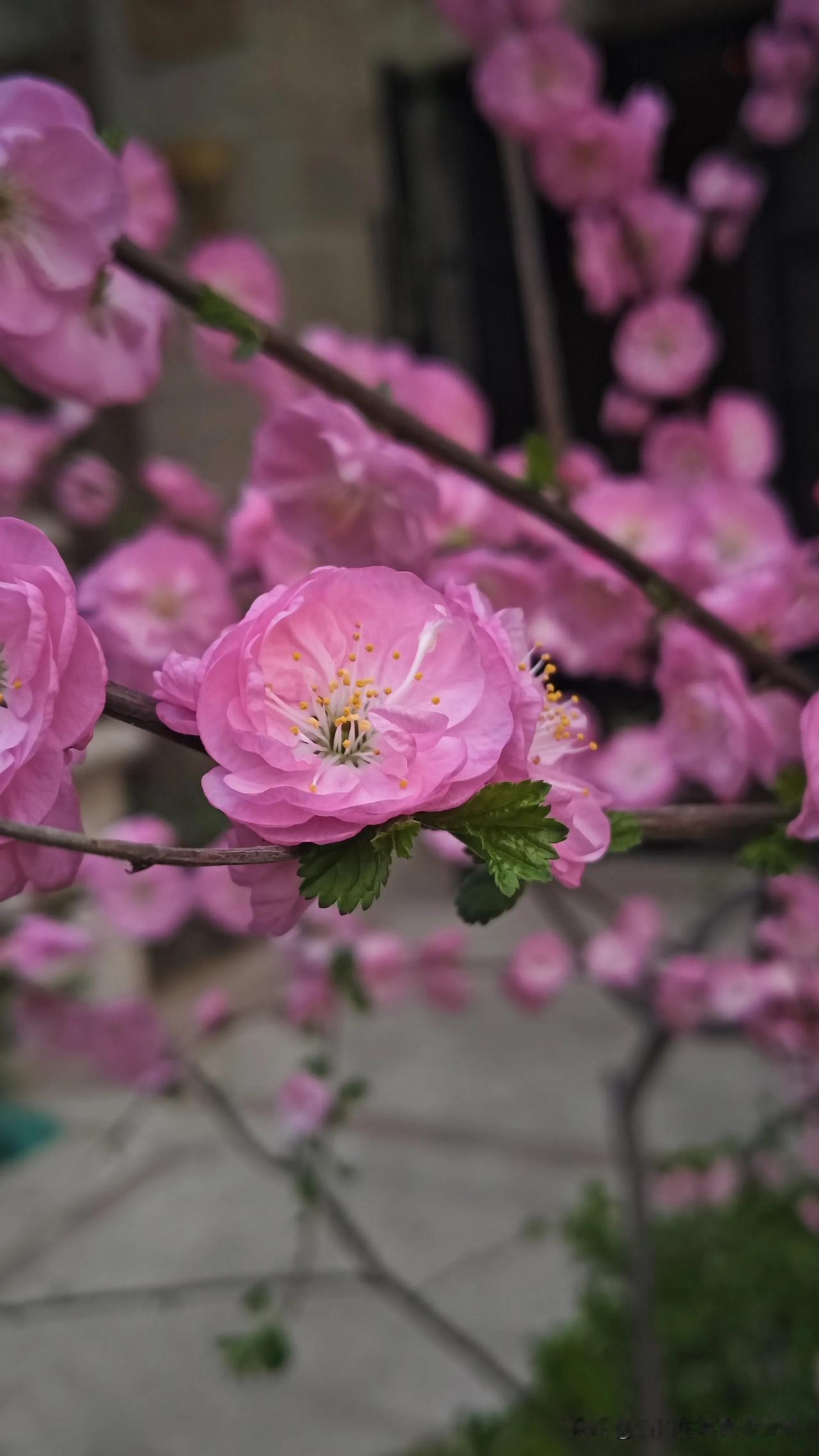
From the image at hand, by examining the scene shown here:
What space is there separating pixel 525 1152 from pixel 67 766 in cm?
159

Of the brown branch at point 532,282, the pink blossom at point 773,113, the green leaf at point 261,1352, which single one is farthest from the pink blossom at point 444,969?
the pink blossom at point 773,113

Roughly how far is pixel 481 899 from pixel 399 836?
0.23 ft

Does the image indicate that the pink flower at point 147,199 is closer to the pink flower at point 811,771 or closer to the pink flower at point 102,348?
the pink flower at point 102,348

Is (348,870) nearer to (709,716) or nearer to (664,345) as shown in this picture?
(709,716)

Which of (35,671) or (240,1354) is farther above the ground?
(35,671)

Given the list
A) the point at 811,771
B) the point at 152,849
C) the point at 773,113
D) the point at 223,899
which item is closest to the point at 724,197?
the point at 773,113

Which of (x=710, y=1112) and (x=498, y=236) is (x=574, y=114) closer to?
(x=710, y=1112)

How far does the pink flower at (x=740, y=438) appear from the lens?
3.33ft

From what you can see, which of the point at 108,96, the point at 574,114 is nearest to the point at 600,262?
the point at 574,114

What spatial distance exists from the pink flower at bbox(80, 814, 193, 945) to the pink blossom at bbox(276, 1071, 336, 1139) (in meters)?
0.22

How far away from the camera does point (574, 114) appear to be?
0.95 metres

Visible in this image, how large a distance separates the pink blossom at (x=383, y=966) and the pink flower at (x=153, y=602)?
0.74 meters

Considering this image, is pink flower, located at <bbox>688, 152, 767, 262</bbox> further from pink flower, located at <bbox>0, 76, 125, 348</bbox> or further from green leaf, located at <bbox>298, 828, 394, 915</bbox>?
green leaf, located at <bbox>298, 828, 394, 915</bbox>

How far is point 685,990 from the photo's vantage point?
1.16m
